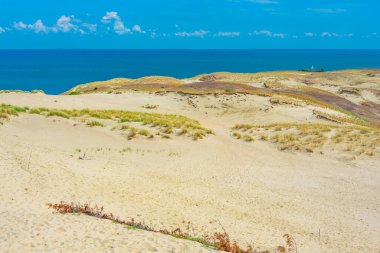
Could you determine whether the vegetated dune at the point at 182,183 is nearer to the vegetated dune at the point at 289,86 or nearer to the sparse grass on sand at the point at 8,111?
the sparse grass on sand at the point at 8,111

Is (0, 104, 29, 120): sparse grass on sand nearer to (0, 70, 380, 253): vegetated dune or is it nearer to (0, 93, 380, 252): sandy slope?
(0, 70, 380, 253): vegetated dune

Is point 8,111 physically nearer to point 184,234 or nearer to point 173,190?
point 173,190

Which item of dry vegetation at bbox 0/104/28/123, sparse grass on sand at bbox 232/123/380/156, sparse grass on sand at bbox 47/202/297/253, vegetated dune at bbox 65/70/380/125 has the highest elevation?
vegetated dune at bbox 65/70/380/125

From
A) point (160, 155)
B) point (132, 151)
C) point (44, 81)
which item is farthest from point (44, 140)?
point (44, 81)

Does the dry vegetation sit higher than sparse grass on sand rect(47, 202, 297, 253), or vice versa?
the dry vegetation

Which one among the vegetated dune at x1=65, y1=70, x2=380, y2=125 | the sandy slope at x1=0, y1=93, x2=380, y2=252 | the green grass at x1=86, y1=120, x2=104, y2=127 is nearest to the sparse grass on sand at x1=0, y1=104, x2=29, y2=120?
the sandy slope at x1=0, y1=93, x2=380, y2=252

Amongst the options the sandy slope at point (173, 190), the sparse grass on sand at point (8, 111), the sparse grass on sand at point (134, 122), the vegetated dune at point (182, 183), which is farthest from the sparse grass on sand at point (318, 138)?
the sparse grass on sand at point (8, 111)

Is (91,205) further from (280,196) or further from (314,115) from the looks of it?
(314,115)
